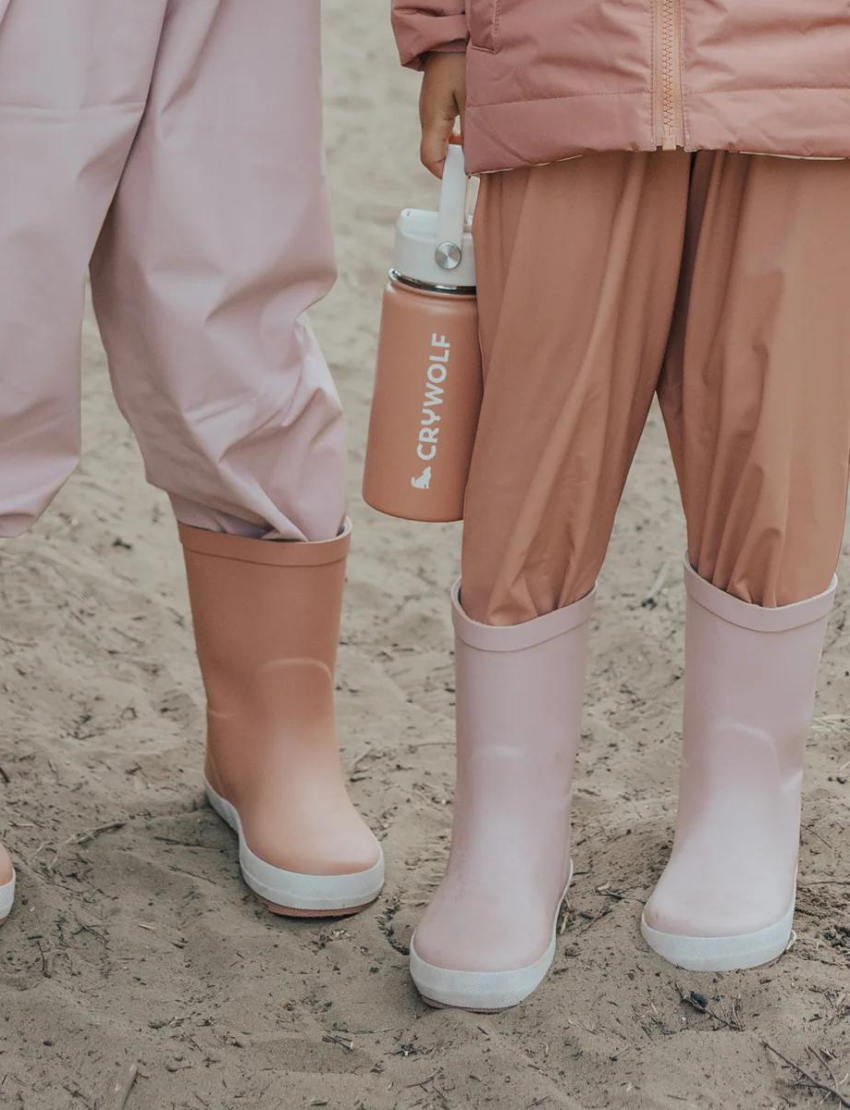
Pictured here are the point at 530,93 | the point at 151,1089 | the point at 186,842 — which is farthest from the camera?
the point at 186,842

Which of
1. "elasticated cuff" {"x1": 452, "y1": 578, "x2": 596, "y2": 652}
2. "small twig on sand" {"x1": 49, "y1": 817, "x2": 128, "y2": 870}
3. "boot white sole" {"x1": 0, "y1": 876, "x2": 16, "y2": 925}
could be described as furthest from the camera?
"small twig on sand" {"x1": 49, "y1": 817, "x2": 128, "y2": 870}

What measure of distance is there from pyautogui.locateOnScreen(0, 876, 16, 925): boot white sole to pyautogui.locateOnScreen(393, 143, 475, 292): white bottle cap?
750mm

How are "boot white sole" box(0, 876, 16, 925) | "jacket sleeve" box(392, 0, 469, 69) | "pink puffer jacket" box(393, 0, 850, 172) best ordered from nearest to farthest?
"pink puffer jacket" box(393, 0, 850, 172), "jacket sleeve" box(392, 0, 469, 69), "boot white sole" box(0, 876, 16, 925)

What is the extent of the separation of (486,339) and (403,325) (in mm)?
79

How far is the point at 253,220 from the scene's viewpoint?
144cm

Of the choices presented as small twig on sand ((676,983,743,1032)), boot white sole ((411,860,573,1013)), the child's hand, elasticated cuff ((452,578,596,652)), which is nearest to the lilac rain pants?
the child's hand

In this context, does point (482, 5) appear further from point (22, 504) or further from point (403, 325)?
point (22, 504)

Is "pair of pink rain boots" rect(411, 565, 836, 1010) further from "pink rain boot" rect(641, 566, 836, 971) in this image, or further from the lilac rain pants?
the lilac rain pants

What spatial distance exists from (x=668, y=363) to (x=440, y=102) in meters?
0.31

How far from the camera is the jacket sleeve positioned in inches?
50.9

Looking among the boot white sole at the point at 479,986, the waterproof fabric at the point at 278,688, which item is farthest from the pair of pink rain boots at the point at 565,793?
the waterproof fabric at the point at 278,688

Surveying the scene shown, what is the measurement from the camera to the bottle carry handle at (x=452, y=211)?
1.35 meters

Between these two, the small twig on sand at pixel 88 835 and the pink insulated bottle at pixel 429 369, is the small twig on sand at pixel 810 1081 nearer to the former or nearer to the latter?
the pink insulated bottle at pixel 429 369

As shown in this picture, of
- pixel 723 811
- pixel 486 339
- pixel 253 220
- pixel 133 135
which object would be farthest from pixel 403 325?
pixel 723 811
